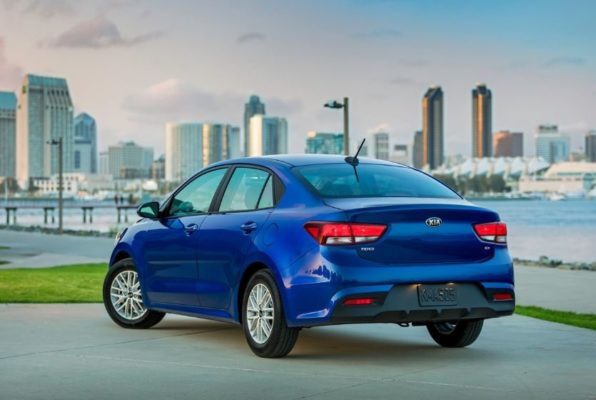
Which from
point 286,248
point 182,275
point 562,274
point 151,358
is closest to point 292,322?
point 286,248

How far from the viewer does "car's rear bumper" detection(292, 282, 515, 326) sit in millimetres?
8477

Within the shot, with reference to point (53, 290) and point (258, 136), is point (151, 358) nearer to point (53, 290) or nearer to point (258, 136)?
point (53, 290)

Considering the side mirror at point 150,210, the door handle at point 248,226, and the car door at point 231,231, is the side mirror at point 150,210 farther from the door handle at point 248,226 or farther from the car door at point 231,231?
the door handle at point 248,226

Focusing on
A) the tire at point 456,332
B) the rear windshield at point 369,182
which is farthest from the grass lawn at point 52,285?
the rear windshield at point 369,182

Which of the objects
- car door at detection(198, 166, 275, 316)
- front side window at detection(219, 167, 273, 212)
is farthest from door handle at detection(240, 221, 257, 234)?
front side window at detection(219, 167, 273, 212)

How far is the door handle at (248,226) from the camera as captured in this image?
9.30 metres

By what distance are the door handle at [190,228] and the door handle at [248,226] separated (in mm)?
880

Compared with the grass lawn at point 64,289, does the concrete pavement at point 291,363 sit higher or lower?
higher

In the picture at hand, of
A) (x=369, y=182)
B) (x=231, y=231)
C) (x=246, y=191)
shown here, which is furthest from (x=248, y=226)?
(x=369, y=182)

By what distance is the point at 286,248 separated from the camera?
28.8ft

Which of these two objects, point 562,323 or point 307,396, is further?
point 562,323

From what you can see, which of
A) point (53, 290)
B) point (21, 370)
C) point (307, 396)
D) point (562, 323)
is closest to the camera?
point (307, 396)

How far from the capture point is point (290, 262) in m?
8.72

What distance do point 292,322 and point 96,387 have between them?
171cm
